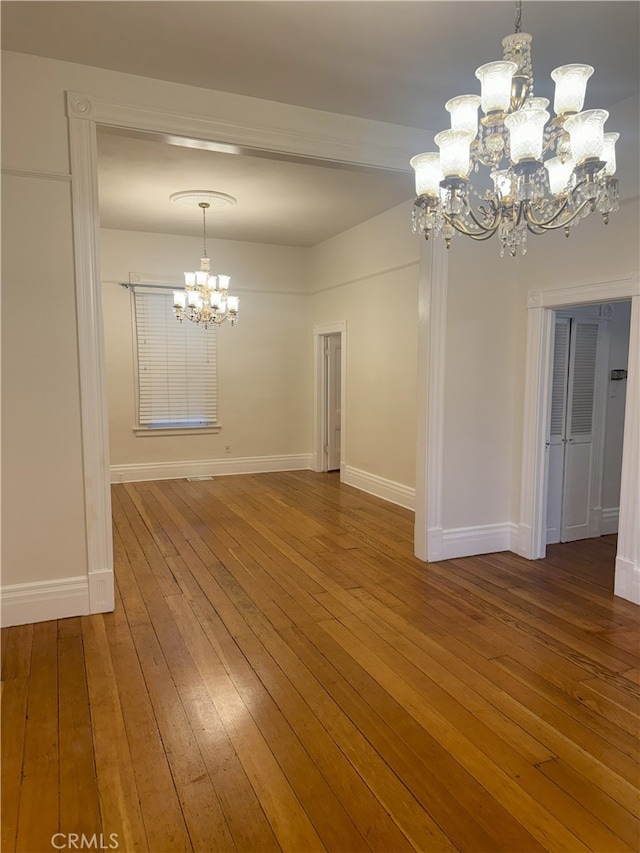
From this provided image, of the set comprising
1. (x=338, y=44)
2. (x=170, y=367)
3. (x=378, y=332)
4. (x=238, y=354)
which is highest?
(x=338, y=44)

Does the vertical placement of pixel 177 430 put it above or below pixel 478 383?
below

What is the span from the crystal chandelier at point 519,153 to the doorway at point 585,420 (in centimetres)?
244

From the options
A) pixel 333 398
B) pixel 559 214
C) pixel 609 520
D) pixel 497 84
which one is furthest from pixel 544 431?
pixel 333 398

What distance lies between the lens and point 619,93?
3.66 meters

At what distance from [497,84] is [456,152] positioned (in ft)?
1.05

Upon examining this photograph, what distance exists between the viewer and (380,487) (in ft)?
22.4

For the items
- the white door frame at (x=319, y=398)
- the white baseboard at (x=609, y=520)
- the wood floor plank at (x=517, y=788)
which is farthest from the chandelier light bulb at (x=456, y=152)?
the white door frame at (x=319, y=398)

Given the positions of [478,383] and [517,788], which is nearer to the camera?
[517,788]

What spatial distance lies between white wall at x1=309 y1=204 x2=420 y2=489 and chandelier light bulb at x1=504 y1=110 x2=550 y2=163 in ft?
12.2

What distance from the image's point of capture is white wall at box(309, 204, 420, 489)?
20.2ft

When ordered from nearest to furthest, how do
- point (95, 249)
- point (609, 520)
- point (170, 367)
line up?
point (95, 249) → point (609, 520) → point (170, 367)

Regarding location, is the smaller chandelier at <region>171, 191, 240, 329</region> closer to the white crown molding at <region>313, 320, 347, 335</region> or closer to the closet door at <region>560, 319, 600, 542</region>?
the white crown molding at <region>313, 320, 347, 335</region>

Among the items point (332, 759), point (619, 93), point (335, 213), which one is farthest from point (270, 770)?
point (335, 213)

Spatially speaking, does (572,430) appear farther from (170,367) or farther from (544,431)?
(170,367)
